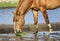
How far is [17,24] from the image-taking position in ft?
39.4

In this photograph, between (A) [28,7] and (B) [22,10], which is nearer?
(B) [22,10]

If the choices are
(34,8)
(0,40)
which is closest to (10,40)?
(0,40)

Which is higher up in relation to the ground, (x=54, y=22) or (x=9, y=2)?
(x=9, y=2)

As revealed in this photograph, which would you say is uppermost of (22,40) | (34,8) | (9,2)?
(9,2)

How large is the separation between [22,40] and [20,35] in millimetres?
1356

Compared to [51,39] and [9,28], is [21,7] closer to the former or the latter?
[51,39]

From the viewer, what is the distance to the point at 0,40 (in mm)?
11234

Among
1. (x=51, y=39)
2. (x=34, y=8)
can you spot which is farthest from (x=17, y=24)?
(x=51, y=39)

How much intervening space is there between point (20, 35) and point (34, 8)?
143cm

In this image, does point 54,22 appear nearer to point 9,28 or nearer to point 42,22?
point 42,22

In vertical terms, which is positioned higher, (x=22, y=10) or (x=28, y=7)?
(x=28, y=7)

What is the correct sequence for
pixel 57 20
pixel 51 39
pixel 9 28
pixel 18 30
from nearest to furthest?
pixel 51 39 → pixel 18 30 → pixel 9 28 → pixel 57 20

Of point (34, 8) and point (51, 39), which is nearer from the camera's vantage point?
point (51, 39)

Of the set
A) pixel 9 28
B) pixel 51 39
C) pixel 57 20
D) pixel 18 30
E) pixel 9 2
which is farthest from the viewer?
pixel 9 2
